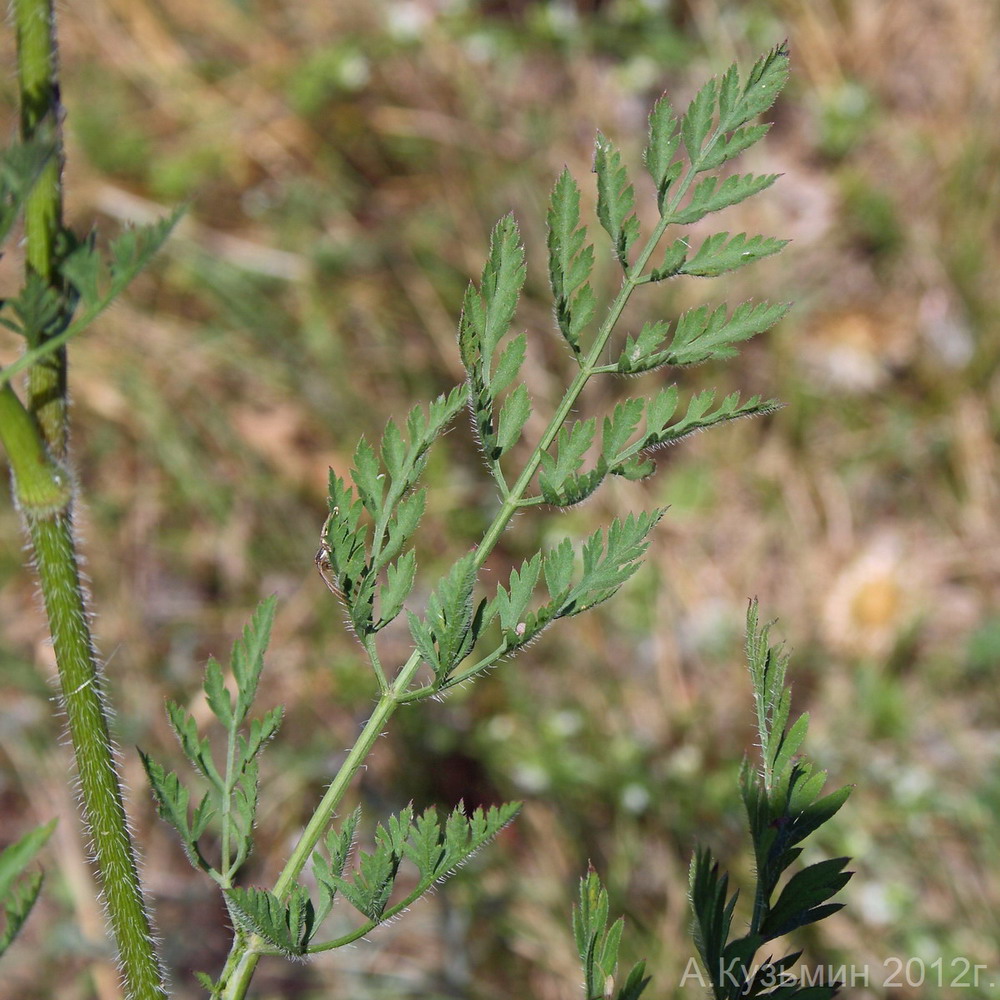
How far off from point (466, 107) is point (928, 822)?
323cm

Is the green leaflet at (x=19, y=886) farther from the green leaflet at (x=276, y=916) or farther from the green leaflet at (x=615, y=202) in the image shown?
the green leaflet at (x=615, y=202)

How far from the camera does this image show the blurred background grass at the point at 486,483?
3068 millimetres

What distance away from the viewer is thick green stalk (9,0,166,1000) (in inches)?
35.7

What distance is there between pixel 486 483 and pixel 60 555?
9.49 ft

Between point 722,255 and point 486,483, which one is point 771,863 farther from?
point 486,483

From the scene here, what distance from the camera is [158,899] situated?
3.15 metres

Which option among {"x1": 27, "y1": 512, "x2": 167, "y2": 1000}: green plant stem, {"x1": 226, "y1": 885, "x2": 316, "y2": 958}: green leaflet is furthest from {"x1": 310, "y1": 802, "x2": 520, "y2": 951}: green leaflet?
{"x1": 27, "y1": 512, "x2": 167, "y2": 1000}: green plant stem

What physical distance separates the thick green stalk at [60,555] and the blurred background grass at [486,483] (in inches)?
79.3

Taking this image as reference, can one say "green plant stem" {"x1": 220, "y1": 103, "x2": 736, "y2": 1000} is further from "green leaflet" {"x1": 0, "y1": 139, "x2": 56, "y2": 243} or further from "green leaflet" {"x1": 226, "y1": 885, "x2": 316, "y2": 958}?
"green leaflet" {"x1": 0, "y1": 139, "x2": 56, "y2": 243}

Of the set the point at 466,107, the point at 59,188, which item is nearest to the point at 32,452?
the point at 59,188

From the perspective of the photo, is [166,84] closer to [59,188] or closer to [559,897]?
[559,897]

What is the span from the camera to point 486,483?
3820mm

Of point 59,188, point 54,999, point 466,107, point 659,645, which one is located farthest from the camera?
point 466,107

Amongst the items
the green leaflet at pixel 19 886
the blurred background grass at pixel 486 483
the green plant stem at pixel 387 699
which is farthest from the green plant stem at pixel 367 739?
the blurred background grass at pixel 486 483
